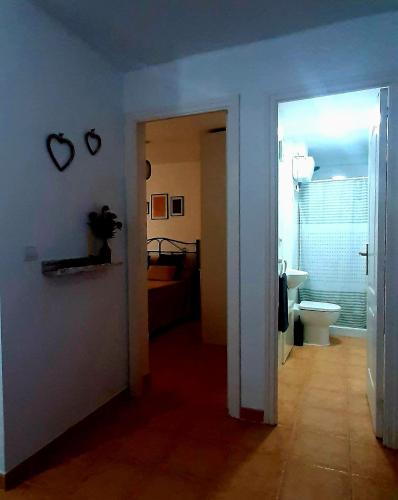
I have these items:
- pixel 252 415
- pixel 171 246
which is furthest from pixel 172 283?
pixel 252 415

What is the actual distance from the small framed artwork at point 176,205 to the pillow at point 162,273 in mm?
1061

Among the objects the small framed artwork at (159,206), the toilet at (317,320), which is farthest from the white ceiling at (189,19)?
the small framed artwork at (159,206)

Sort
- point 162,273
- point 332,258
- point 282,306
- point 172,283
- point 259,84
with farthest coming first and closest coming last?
point 162,273 < point 172,283 < point 332,258 < point 282,306 < point 259,84

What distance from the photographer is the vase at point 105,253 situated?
2.25 m

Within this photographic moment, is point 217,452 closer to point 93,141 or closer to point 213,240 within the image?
point 93,141

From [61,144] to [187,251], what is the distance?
376 cm

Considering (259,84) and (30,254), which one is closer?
(30,254)

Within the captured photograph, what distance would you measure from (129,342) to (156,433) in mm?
704

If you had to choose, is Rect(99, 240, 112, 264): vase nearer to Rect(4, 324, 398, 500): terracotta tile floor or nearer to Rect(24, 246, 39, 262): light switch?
Rect(24, 246, 39, 262): light switch

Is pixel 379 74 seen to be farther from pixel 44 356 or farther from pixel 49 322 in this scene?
pixel 44 356

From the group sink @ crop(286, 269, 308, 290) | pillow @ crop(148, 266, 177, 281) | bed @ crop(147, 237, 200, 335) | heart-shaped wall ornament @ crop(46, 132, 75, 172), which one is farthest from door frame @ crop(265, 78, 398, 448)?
pillow @ crop(148, 266, 177, 281)

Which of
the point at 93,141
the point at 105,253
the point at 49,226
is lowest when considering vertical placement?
the point at 105,253

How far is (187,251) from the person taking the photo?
5.64m

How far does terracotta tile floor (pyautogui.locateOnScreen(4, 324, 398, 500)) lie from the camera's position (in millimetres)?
1660
